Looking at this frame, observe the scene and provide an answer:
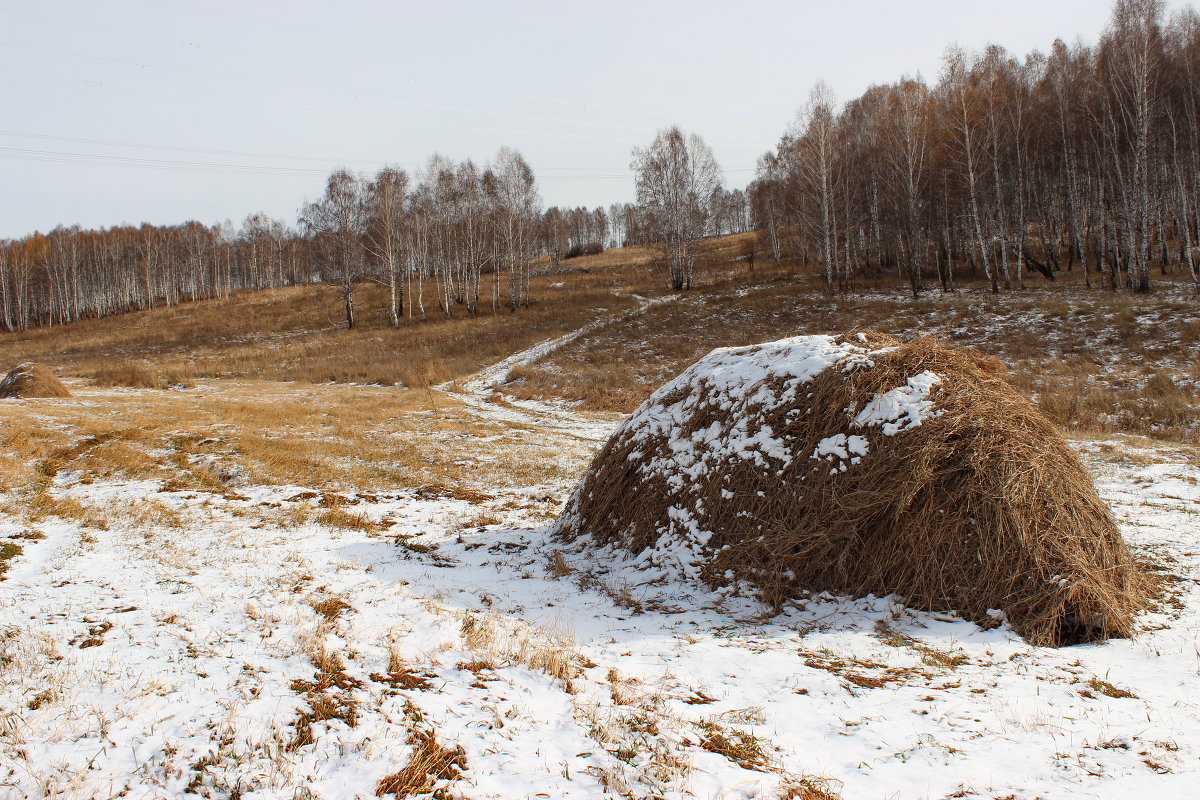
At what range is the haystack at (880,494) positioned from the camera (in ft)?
15.5

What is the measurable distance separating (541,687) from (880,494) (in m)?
3.59

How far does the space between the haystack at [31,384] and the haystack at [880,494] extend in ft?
71.8

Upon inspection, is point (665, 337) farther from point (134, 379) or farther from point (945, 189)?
point (134, 379)

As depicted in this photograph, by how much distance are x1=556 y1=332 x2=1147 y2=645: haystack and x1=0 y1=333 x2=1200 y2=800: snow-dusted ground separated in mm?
321

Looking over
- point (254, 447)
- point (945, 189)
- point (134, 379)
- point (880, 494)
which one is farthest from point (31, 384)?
Answer: point (945, 189)

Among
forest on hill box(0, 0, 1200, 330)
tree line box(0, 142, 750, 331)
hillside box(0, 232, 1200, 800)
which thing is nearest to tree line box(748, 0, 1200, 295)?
forest on hill box(0, 0, 1200, 330)

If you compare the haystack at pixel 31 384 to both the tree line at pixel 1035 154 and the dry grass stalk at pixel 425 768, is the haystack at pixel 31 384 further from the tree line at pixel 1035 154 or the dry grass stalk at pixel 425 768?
the tree line at pixel 1035 154

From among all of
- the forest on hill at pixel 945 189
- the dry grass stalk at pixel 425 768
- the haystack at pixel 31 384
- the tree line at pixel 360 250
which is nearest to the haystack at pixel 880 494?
the dry grass stalk at pixel 425 768

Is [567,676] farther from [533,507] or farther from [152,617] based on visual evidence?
[533,507]

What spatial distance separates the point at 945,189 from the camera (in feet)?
112

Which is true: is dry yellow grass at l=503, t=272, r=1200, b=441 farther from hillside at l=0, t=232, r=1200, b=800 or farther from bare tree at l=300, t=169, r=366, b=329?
bare tree at l=300, t=169, r=366, b=329

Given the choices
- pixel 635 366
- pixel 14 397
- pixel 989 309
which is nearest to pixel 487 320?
pixel 635 366

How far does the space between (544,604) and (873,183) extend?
41.7 m

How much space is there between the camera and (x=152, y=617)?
4.54 metres
